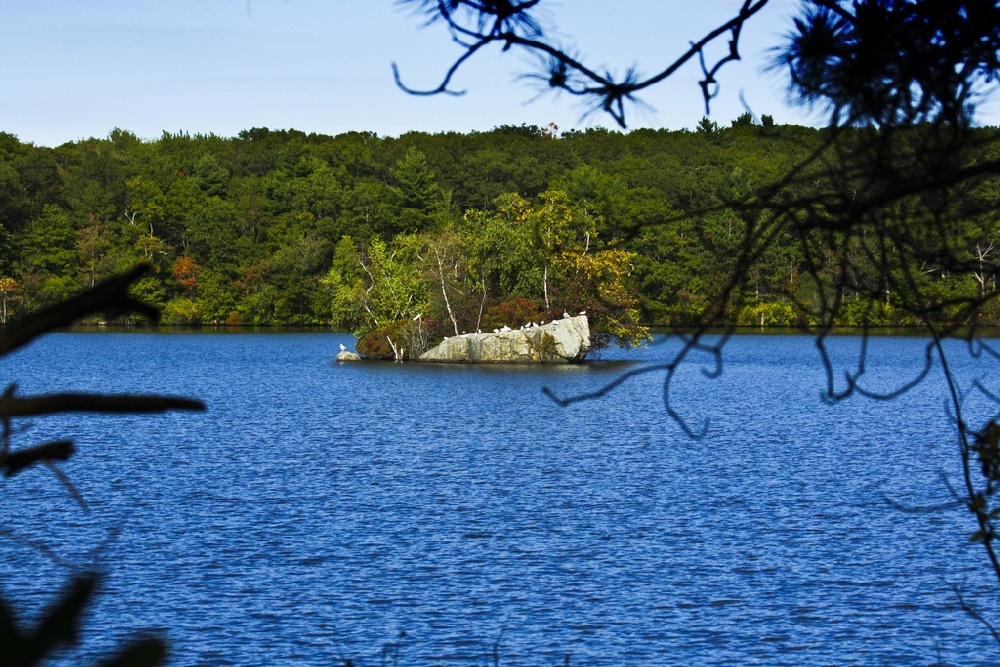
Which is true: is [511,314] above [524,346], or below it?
above

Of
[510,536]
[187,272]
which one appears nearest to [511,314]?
[510,536]

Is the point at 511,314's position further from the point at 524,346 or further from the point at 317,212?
the point at 317,212

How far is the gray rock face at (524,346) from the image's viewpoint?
143 ft

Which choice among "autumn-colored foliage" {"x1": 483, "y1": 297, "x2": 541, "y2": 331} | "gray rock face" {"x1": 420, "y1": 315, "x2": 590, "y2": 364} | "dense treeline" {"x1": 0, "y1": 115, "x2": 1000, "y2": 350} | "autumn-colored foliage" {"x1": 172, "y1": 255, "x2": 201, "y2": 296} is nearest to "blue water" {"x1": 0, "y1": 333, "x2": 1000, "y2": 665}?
"gray rock face" {"x1": 420, "y1": 315, "x2": 590, "y2": 364}

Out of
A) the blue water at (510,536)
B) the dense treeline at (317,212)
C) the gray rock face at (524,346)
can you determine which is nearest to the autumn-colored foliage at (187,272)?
the dense treeline at (317,212)

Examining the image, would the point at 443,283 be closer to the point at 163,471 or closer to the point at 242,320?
the point at 163,471

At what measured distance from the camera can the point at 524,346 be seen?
44406 millimetres

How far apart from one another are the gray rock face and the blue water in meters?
11.6

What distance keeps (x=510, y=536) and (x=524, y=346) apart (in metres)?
28.9

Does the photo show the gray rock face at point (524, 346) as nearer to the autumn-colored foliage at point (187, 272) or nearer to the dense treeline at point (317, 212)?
the dense treeline at point (317, 212)

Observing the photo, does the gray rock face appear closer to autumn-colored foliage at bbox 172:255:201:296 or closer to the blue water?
the blue water

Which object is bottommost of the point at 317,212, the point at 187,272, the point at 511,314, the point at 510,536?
the point at 510,536

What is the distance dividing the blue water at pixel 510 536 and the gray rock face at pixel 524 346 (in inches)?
458

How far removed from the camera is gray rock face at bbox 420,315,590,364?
43469 mm
